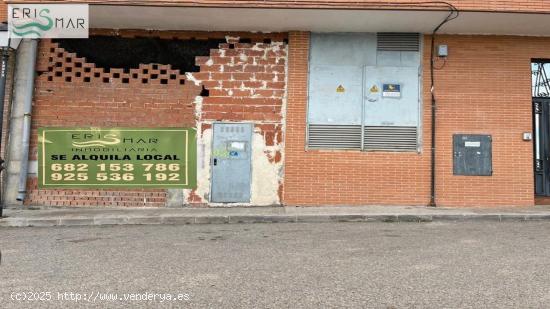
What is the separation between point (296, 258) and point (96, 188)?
7.28 m

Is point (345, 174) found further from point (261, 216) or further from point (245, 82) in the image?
point (245, 82)

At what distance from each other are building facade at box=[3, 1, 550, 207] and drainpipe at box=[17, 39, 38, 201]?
5.0 inches

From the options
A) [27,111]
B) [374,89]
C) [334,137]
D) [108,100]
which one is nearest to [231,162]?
[334,137]

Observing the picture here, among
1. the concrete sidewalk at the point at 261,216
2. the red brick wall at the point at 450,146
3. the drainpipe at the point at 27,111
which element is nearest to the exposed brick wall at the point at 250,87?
the red brick wall at the point at 450,146

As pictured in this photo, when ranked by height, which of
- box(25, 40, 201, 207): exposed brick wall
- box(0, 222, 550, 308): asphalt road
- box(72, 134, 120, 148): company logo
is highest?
box(25, 40, 201, 207): exposed brick wall

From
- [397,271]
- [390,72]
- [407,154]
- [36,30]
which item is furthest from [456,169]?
[36,30]

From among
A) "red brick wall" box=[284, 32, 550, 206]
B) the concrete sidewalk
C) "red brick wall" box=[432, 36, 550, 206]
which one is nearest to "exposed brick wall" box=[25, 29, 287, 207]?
"red brick wall" box=[284, 32, 550, 206]

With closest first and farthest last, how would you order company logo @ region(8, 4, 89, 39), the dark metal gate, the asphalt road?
the asphalt road
company logo @ region(8, 4, 89, 39)
the dark metal gate

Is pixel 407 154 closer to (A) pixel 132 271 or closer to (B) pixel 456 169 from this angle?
(B) pixel 456 169

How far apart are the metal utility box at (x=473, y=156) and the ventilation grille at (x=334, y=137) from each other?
2505 mm

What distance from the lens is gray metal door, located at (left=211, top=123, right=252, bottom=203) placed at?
10.9 m

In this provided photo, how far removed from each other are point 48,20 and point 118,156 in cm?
374

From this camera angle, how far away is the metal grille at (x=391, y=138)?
36.0 ft

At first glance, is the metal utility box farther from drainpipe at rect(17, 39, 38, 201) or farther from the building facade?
drainpipe at rect(17, 39, 38, 201)
